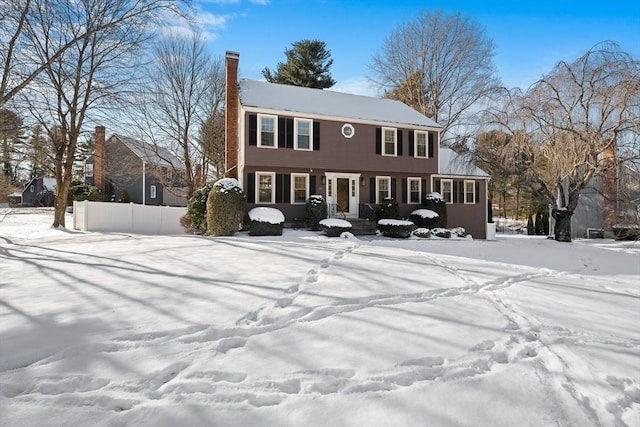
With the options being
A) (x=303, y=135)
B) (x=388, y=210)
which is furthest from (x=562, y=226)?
(x=303, y=135)

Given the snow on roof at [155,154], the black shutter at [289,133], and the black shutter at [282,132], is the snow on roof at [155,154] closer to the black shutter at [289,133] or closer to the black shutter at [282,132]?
the black shutter at [282,132]

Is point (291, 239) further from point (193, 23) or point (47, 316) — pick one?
point (47, 316)

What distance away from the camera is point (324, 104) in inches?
707

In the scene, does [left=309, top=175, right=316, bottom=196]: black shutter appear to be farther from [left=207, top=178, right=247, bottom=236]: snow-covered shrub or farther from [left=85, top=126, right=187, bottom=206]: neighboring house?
[left=85, top=126, right=187, bottom=206]: neighboring house

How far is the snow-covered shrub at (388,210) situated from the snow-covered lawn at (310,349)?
1032 centimetres

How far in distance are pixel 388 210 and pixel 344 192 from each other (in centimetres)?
233

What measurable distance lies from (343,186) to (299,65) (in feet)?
58.9

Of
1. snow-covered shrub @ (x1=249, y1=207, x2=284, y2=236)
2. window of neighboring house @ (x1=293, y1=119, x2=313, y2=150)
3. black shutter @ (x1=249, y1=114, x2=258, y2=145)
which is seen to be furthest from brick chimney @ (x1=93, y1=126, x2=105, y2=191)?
snow-covered shrub @ (x1=249, y1=207, x2=284, y2=236)

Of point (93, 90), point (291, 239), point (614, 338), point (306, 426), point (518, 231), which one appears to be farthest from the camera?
point (518, 231)

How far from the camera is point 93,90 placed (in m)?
17.0

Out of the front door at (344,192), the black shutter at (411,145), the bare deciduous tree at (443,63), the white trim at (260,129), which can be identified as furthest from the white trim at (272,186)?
the bare deciduous tree at (443,63)

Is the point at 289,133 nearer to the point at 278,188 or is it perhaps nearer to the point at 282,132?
the point at 282,132

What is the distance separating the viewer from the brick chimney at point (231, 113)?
58.2 ft

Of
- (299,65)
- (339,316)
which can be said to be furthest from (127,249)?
(299,65)
